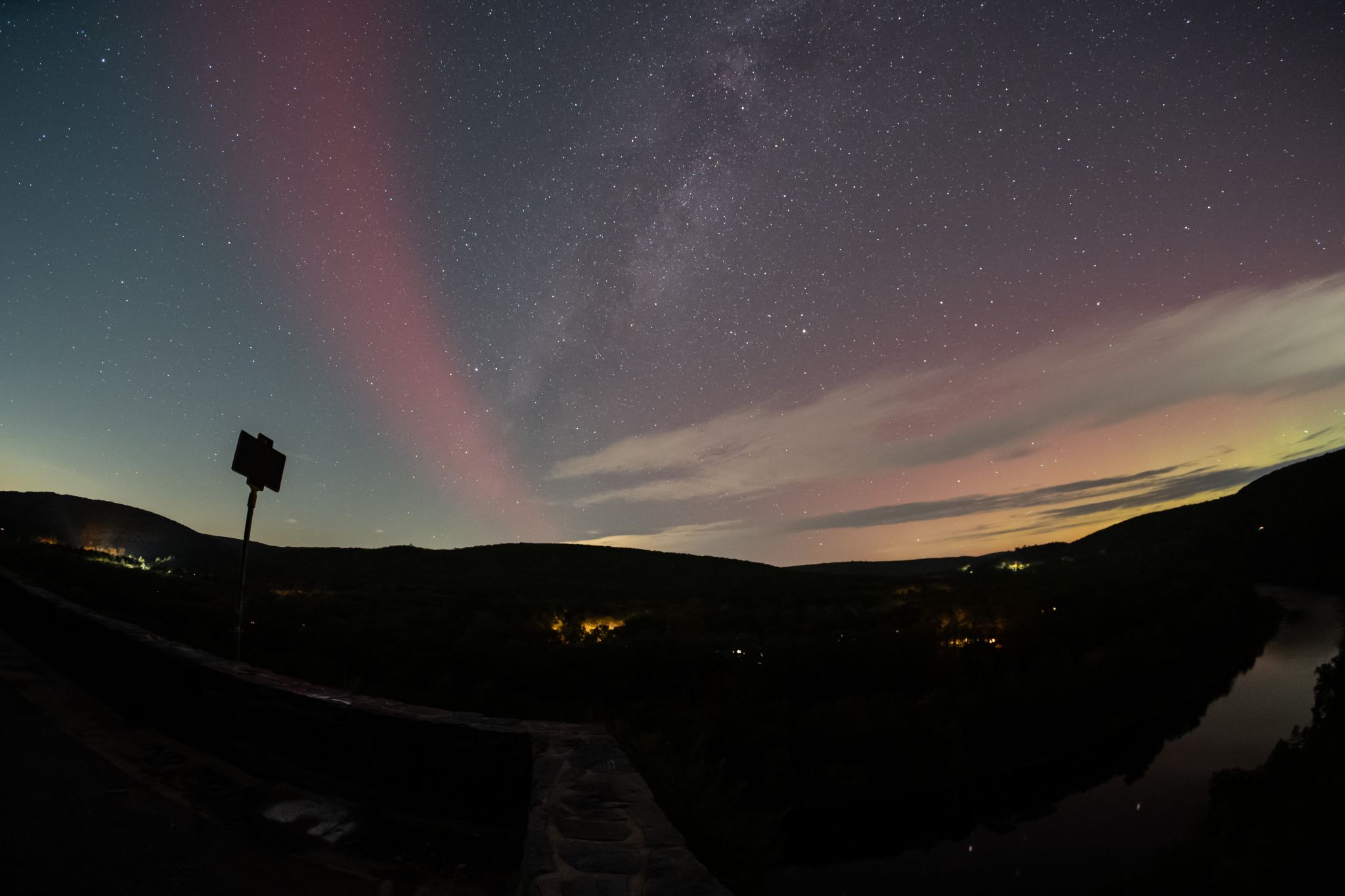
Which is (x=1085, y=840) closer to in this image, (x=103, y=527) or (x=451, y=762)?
(x=451, y=762)

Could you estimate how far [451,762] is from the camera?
4.35 meters

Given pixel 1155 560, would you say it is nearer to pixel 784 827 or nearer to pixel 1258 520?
pixel 1258 520

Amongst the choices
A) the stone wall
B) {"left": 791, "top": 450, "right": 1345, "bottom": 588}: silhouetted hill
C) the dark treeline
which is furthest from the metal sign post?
{"left": 791, "top": 450, "right": 1345, "bottom": 588}: silhouetted hill

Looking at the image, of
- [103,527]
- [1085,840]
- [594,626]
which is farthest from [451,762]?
[103,527]

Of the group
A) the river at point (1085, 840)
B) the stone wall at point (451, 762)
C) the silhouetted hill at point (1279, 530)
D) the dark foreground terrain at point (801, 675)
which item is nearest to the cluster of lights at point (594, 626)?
the dark foreground terrain at point (801, 675)

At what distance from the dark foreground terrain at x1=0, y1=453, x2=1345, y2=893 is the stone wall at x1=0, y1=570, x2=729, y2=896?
1.11 m

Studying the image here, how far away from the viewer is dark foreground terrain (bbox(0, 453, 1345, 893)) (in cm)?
1408

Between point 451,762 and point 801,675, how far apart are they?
56.0 feet

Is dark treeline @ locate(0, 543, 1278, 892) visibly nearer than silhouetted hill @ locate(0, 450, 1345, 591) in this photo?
Yes

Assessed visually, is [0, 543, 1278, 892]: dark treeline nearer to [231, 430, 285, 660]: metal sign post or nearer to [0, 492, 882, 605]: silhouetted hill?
[231, 430, 285, 660]: metal sign post

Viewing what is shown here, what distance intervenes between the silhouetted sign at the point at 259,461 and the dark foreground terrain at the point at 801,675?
3.36m

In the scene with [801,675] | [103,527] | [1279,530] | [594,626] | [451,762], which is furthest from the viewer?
[1279,530]

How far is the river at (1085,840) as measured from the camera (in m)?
12.6

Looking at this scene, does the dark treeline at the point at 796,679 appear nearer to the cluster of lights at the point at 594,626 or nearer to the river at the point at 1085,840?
the cluster of lights at the point at 594,626
